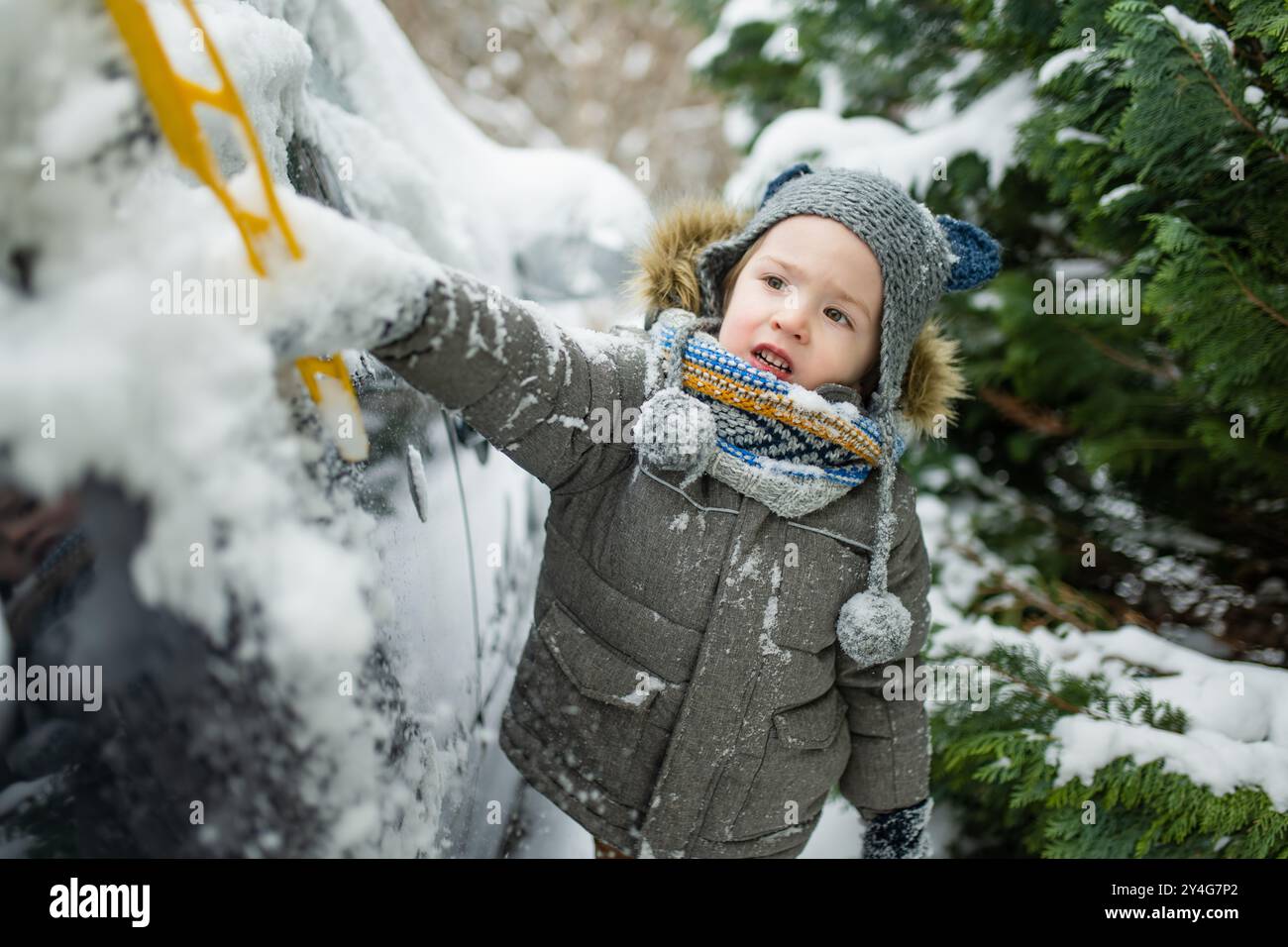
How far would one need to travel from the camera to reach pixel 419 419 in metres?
1.52

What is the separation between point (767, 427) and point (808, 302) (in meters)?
0.25

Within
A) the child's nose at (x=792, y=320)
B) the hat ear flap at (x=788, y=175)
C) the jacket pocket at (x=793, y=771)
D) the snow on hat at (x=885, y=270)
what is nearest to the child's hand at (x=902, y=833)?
the jacket pocket at (x=793, y=771)

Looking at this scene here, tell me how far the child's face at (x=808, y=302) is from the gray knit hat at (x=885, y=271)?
4cm

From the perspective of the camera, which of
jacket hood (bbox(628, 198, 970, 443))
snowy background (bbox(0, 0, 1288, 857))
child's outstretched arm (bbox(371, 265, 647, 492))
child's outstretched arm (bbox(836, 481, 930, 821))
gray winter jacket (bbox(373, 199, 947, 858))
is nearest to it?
snowy background (bbox(0, 0, 1288, 857))

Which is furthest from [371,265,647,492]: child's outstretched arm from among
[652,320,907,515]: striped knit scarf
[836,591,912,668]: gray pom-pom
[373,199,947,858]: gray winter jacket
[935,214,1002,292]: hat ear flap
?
[935,214,1002,292]: hat ear flap

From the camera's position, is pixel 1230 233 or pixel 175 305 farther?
pixel 1230 233

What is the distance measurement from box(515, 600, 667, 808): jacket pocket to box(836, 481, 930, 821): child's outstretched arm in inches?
16.8

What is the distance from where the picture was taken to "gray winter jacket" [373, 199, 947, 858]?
5.04ft

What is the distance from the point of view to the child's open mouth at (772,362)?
157cm

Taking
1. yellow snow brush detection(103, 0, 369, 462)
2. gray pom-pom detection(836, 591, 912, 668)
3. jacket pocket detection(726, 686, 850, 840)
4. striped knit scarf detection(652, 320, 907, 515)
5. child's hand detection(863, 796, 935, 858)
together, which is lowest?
child's hand detection(863, 796, 935, 858)

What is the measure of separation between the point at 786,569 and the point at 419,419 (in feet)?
2.26

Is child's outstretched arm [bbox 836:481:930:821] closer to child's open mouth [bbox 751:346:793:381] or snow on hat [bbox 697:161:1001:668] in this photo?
snow on hat [bbox 697:161:1001:668]

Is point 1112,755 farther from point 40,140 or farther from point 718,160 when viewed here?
point 718,160
